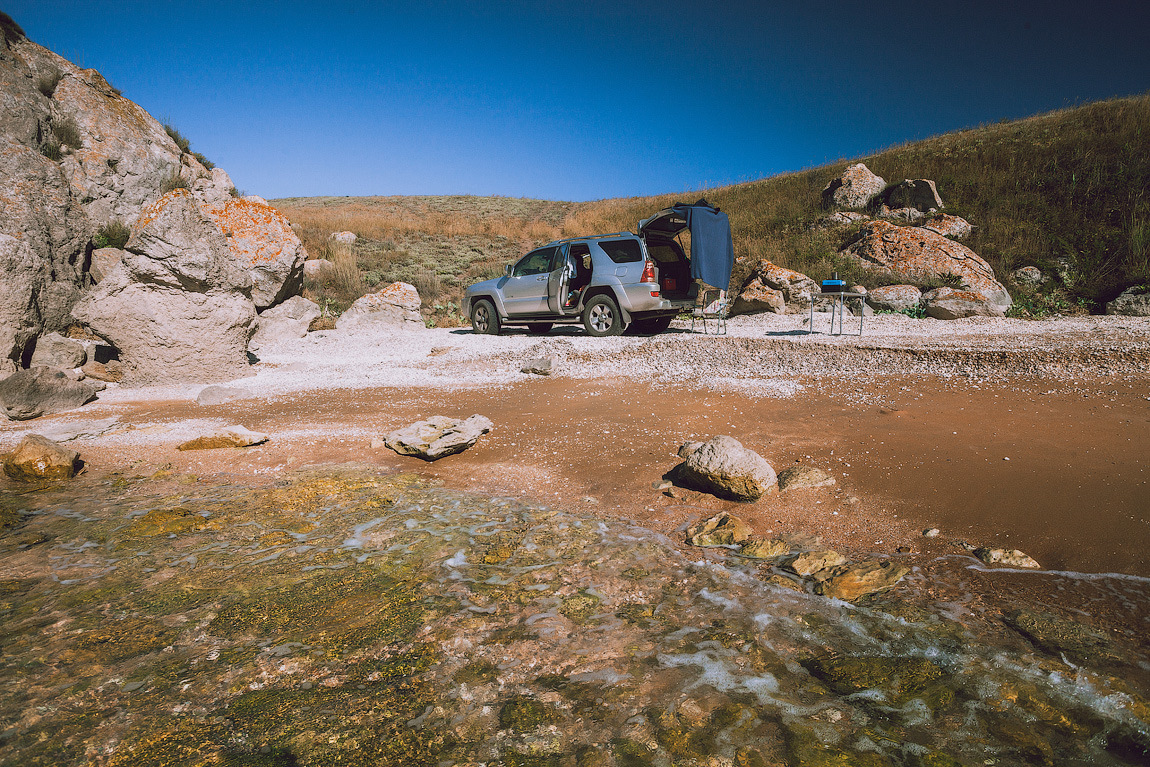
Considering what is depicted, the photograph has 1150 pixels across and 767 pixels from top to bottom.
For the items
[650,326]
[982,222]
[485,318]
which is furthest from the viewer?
[982,222]

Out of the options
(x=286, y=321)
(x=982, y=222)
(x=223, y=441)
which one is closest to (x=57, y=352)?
(x=286, y=321)

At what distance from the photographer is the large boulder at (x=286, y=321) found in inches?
473

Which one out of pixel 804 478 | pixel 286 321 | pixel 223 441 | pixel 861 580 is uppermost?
→ pixel 286 321

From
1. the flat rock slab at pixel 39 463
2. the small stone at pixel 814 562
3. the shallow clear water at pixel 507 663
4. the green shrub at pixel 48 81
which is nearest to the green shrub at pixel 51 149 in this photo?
the green shrub at pixel 48 81

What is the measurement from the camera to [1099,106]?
73.8 feet

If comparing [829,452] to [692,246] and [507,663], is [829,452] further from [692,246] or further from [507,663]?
[692,246]

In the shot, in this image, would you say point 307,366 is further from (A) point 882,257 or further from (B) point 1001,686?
(A) point 882,257

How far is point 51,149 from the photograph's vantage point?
34.2 ft

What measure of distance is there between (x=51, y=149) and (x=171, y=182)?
6.86 ft

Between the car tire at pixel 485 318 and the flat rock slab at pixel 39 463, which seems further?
the car tire at pixel 485 318

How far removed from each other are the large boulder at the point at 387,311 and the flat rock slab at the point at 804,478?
1180 centimetres

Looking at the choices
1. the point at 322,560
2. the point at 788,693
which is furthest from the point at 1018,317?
the point at 322,560

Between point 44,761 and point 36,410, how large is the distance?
6.98 m

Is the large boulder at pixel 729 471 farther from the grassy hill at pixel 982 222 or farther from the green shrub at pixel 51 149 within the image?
the green shrub at pixel 51 149
